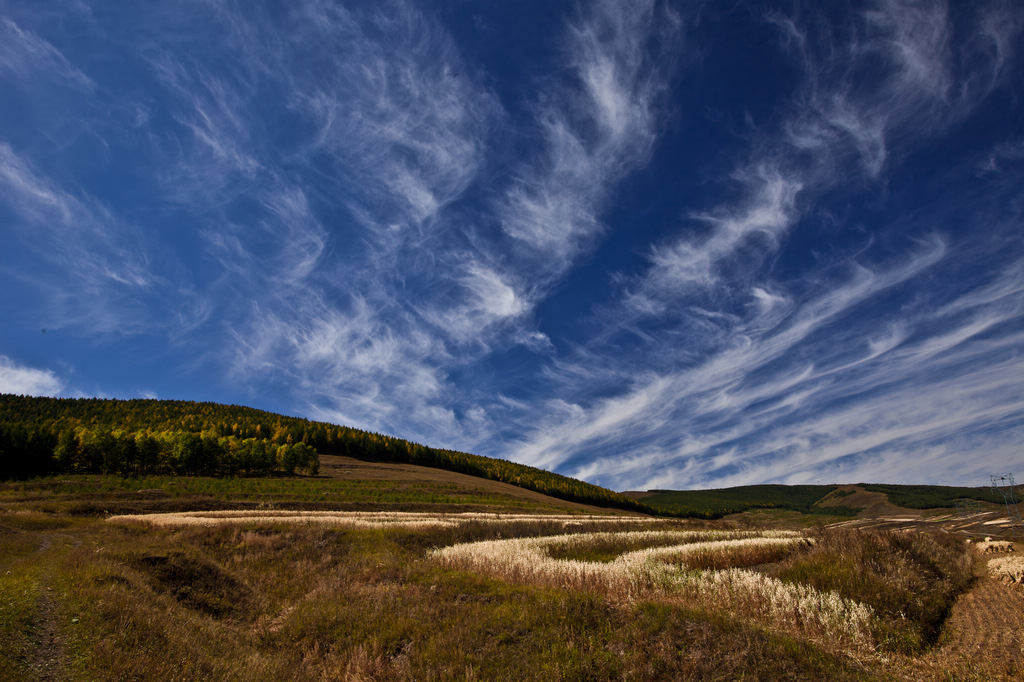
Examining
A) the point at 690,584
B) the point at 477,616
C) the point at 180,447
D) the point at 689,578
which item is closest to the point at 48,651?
the point at 477,616

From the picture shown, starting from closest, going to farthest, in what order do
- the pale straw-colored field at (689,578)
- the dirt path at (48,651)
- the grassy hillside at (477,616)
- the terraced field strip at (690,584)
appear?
1. the dirt path at (48,651)
2. the grassy hillside at (477,616)
3. the terraced field strip at (690,584)
4. the pale straw-colored field at (689,578)

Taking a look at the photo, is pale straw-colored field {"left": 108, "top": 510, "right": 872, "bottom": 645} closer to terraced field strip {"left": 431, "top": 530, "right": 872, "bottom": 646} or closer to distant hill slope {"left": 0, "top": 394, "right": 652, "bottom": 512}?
terraced field strip {"left": 431, "top": 530, "right": 872, "bottom": 646}

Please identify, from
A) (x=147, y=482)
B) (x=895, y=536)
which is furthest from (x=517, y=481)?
(x=895, y=536)

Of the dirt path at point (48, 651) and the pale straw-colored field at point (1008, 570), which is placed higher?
the dirt path at point (48, 651)

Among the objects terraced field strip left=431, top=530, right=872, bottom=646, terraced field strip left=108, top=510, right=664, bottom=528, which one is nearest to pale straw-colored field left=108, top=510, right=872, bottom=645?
terraced field strip left=431, top=530, right=872, bottom=646

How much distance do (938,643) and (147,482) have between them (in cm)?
9334

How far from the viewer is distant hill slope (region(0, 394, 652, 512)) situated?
91.8 meters

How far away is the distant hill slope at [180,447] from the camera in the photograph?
9181 cm

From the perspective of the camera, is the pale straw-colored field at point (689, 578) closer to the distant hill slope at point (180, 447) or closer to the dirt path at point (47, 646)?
the dirt path at point (47, 646)

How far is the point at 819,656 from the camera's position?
8.14 metres

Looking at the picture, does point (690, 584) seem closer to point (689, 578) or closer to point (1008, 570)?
point (689, 578)

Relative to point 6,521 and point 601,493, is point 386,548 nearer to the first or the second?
point 6,521

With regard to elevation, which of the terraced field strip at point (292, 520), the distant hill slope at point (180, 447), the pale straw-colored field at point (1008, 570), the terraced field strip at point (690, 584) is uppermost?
the distant hill slope at point (180, 447)

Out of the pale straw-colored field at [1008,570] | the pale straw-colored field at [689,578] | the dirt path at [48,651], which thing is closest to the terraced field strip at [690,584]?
the pale straw-colored field at [689,578]
